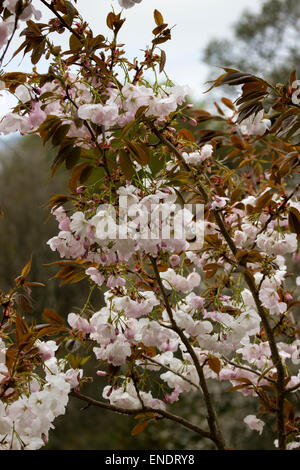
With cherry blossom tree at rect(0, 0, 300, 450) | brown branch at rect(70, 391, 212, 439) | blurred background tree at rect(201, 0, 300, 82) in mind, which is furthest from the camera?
blurred background tree at rect(201, 0, 300, 82)

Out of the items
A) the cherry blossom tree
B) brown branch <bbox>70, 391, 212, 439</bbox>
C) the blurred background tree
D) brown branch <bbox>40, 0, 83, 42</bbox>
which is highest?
the blurred background tree

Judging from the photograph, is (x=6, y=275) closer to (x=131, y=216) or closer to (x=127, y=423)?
(x=127, y=423)

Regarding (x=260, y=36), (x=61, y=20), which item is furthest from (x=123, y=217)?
(x=260, y=36)

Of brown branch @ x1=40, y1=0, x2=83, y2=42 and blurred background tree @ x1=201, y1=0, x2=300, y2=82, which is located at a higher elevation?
A: blurred background tree @ x1=201, y1=0, x2=300, y2=82

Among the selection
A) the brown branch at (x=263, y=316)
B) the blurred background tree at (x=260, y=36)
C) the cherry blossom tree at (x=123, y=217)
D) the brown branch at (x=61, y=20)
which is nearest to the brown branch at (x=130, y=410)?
the cherry blossom tree at (x=123, y=217)

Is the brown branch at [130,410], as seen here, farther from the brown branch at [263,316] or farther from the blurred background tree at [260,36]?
the blurred background tree at [260,36]

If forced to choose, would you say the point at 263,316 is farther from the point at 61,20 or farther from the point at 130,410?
the point at 61,20

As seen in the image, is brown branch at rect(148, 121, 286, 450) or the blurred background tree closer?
brown branch at rect(148, 121, 286, 450)

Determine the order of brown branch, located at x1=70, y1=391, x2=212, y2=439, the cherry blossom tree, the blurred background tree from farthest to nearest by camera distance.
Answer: the blurred background tree < brown branch, located at x1=70, y1=391, x2=212, y2=439 < the cherry blossom tree

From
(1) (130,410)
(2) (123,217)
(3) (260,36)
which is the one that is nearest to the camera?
(2) (123,217)

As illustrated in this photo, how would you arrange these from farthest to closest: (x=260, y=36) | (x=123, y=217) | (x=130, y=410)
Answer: (x=260, y=36)
(x=130, y=410)
(x=123, y=217)

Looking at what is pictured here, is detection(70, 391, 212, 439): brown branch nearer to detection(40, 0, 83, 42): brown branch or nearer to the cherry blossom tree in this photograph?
the cherry blossom tree

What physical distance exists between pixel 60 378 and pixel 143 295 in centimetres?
24

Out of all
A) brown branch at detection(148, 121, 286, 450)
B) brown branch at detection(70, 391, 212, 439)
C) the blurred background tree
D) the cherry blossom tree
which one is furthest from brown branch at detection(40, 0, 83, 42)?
the blurred background tree
